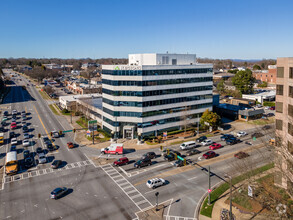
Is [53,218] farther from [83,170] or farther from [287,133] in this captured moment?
[287,133]

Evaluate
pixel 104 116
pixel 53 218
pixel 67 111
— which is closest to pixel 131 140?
pixel 104 116

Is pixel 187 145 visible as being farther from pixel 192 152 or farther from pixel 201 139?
pixel 201 139

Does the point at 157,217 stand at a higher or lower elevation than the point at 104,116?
lower

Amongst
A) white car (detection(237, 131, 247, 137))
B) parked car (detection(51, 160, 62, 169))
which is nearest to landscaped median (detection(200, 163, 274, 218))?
white car (detection(237, 131, 247, 137))

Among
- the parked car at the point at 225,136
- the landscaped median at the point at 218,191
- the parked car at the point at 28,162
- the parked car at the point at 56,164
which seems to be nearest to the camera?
the landscaped median at the point at 218,191

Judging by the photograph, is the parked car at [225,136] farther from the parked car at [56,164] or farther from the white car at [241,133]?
the parked car at [56,164]

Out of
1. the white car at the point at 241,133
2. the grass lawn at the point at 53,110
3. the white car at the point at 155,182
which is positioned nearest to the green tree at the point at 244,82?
the white car at the point at 241,133
